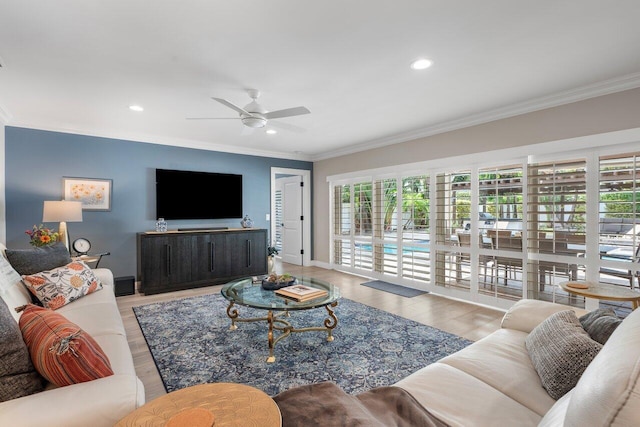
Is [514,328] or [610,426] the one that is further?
[514,328]

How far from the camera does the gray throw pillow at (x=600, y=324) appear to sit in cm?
140

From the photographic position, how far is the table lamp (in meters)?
3.76

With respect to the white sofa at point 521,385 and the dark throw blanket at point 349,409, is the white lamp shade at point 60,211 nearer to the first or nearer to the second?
the dark throw blanket at point 349,409

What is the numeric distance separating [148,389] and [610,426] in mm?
2486

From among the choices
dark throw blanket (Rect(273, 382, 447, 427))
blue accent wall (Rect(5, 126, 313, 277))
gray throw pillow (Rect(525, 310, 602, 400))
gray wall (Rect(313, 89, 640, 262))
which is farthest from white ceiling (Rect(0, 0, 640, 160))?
dark throw blanket (Rect(273, 382, 447, 427))

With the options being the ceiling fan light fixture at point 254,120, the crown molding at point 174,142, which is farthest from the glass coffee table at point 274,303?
the crown molding at point 174,142

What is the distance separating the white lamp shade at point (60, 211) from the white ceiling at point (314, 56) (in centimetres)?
114

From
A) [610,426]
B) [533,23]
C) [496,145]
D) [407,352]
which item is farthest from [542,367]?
[496,145]

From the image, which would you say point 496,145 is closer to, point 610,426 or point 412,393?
point 412,393

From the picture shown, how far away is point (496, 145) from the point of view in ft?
12.6

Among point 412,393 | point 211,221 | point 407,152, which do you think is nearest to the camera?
point 412,393

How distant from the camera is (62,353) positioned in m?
1.17

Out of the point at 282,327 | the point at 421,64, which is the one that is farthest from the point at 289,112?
the point at 282,327

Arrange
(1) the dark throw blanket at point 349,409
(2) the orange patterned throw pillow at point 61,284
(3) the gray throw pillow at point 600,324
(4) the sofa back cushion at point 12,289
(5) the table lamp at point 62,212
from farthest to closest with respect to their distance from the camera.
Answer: (5) the table lamp at point 62,212, (2) the orange patterned throw pillow at point 61,284, (4) the sofa back cushion at point 12,289, (3) the gray throw pillow at point 600,324, (1) the dark throw blanket at point 349,409
